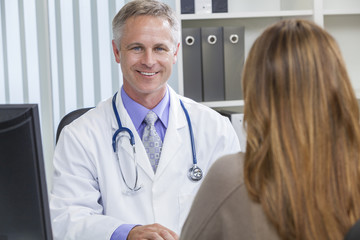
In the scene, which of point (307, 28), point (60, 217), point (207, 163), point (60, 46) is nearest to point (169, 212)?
point (207, 163)

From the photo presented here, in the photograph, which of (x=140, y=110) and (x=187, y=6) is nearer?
(x=140, y=110)

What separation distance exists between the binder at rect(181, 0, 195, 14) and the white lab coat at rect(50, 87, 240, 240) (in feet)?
2.71

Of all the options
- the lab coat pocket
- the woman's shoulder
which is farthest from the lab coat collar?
the woman's shoulder

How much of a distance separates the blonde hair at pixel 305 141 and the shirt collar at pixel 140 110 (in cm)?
91

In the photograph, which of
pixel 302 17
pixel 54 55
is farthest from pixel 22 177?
pixel 302 17

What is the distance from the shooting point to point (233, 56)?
7.98ft

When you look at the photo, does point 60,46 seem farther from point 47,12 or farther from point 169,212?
point 169,212

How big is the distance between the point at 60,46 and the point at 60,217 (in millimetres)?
1312

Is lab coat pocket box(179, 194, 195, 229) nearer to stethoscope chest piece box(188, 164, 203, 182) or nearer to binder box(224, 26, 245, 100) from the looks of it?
stethoscope chest piece box(188, 164, 203, 182)

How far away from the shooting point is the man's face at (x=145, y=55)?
1.76m

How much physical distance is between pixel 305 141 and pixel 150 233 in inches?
28.0

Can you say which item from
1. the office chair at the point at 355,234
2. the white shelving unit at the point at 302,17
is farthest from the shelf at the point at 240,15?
the office chair at the point at 355,234

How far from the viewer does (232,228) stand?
2.93ft

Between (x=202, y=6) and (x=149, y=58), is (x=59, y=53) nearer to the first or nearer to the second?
(x=202, y=6)
